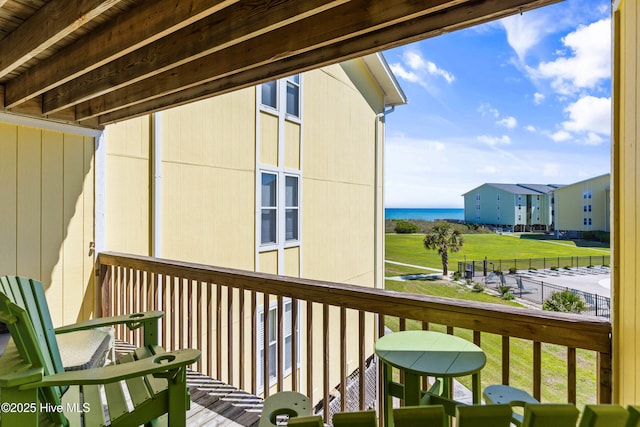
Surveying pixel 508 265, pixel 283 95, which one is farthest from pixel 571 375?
pixel 508 265

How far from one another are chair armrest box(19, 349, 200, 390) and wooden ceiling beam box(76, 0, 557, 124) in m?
1.76

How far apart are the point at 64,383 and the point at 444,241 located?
18267 mm

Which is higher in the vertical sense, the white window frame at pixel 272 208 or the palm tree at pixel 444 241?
the white window frame at pixel 272 208

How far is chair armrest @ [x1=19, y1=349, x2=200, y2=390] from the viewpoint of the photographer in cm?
124

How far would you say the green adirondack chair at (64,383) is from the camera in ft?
3.95

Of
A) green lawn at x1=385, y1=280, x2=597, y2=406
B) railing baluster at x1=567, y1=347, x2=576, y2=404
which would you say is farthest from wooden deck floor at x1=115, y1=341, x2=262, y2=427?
green lawn at x1=385, y1=280, x2=597, y2=406

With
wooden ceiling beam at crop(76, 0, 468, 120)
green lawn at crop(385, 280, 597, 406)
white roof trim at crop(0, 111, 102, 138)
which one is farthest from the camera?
green lawn at crop(385, 280, 597, 406)

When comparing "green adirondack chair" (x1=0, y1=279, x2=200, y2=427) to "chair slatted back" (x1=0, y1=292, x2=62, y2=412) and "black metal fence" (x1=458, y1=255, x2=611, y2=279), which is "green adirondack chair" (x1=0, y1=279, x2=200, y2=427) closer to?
"chair slatted back" (x1=0, y1=292, x2=62, y2=412)

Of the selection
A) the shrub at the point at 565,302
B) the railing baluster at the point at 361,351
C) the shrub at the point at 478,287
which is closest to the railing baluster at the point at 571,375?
the railing baluster at the point at 361,351

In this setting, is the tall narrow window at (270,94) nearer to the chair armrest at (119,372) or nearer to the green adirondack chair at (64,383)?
the green adirondack chair at (64,383)

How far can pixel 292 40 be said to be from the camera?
1987mm

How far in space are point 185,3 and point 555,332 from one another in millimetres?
2381

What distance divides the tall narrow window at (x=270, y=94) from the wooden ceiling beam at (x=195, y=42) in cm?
331

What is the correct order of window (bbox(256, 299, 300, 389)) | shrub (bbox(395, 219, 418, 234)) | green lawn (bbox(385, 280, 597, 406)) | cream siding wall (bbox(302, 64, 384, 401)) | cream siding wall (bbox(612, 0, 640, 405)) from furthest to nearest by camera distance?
1. shrub (bbox(395, 219, 418, 234))
2. green lawn (bbox(385, 280, 597, 406))
3. cream siding wall (bbox(302, 64, 384, 401))
4. window (bbox(256, 299, 300, 389))
5. cream siding wall (bbox(612, 0, 640, 405))
